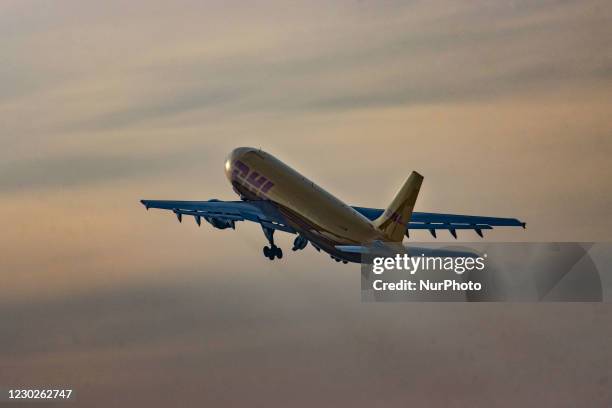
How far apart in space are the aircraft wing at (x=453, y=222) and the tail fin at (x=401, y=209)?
2.04 m

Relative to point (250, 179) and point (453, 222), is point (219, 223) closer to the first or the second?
point (250, 179)

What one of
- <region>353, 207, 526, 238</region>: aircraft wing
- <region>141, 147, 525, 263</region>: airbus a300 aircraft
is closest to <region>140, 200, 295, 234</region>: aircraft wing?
<region>141, 147, 525, 263</region>: airbus a300 aircraft

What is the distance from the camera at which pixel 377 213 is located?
127m

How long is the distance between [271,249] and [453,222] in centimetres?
1691

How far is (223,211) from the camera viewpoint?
12669 cm

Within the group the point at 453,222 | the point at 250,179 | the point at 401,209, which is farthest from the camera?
the point at 250,179

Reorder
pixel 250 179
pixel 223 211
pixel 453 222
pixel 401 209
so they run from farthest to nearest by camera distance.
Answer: pixel 250 179 → pixel 223 211 → pixel 453 222 → pixel 401 209

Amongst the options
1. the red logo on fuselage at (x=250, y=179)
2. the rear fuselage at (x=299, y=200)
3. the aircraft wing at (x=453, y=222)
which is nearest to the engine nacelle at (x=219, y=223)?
the rear fuselage at (x=299, y=200)

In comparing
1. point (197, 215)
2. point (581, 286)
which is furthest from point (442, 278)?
point (197, 215)

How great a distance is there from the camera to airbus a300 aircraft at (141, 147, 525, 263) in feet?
374

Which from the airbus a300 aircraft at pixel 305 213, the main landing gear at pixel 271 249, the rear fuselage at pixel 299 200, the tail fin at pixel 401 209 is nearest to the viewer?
the tail fin at pixel 401 209

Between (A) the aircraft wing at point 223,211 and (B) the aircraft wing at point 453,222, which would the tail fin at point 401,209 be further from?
(A) the aircraft wing at point 223,211

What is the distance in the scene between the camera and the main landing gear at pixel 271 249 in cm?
12475

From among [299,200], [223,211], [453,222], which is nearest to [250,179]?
[223,211]
